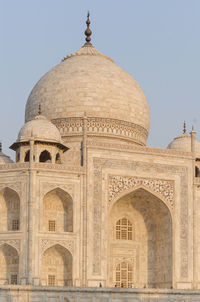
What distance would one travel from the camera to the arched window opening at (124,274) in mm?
21969

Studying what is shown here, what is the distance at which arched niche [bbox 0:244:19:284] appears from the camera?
2011 centimetres

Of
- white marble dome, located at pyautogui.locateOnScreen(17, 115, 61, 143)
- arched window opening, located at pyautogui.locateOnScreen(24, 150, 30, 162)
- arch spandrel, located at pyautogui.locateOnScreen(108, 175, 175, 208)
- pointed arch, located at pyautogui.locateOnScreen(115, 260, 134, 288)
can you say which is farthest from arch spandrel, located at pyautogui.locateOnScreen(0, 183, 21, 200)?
pointed arch, located at pyautogui.locateOnScreen(115, 260, 134, 288)

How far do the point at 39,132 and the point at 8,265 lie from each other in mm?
4374

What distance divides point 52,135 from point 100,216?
3.13 meters

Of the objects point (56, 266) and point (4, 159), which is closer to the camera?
point (56, 266)

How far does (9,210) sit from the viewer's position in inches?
819

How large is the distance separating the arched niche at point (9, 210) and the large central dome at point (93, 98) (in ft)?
13.1

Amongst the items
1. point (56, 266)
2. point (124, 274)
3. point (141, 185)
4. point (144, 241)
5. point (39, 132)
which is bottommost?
point (124, 274)

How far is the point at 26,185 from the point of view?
794 inches

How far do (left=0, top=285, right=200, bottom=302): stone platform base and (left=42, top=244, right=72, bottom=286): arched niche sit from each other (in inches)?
95.8

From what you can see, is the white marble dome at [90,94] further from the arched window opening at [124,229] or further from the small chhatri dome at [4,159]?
the arched window opening at [124,229]

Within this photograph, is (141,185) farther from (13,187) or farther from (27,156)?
(13,187)

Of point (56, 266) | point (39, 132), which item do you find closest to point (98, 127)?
point (39, 132)

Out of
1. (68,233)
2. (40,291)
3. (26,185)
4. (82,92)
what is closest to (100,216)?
(68,233)
